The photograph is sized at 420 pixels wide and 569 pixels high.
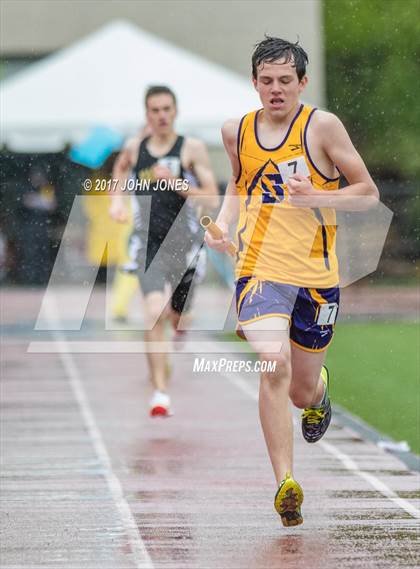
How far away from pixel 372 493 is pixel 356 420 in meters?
2.92

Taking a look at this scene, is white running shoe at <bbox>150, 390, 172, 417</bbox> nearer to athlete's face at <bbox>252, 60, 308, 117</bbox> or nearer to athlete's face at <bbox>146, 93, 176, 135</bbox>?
athlete's face at <bbox>146, 93, 176, 135</bbox>

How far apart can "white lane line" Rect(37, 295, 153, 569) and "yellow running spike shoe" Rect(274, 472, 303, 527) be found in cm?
62

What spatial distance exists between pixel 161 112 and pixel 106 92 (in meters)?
10.8

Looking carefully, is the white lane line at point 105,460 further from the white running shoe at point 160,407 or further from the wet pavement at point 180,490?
the white running shoe at point 160,407

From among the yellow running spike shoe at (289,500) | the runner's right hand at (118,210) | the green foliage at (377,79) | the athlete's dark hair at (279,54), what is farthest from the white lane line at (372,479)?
the green foliage at (377,79)

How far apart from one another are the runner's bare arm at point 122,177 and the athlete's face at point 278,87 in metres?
3.51

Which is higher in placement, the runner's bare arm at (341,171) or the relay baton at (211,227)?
the runner's bare arm at (341,171)

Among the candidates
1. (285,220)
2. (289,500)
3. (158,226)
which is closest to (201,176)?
(158,226)

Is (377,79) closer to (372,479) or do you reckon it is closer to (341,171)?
(372,479)

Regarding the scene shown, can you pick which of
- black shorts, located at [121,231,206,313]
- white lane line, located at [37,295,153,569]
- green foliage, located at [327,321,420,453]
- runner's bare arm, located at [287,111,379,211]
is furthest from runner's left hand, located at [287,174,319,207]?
black shorts, located at [121,231,206,313]

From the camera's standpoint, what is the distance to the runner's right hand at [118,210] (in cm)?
970

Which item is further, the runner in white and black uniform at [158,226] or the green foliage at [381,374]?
the green foliage at [381,374]

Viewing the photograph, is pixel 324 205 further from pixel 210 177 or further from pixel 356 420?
pixel 356 420

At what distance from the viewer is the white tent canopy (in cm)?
1992
